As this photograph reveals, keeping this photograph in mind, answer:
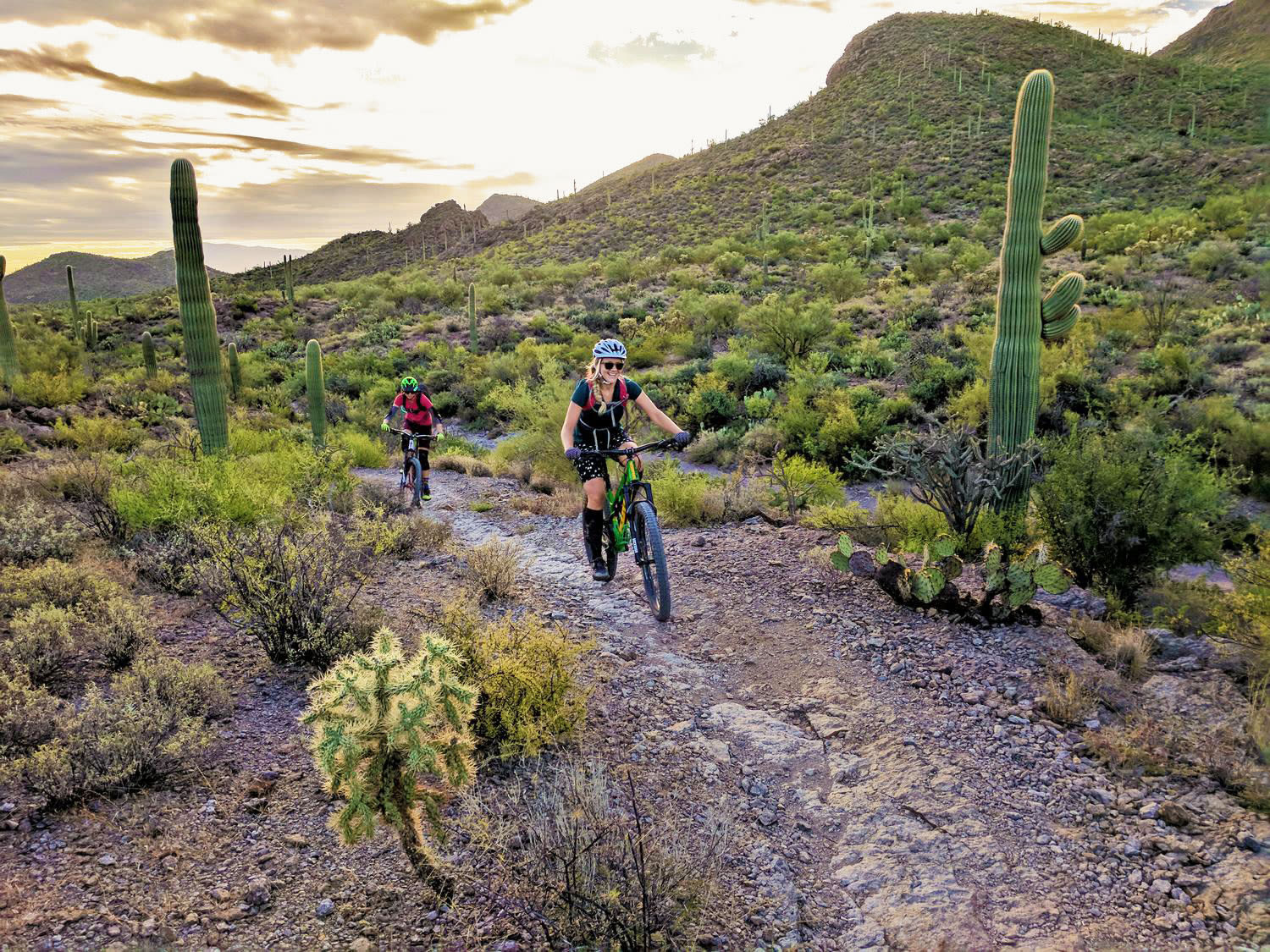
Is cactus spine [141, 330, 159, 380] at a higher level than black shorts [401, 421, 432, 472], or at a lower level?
higher

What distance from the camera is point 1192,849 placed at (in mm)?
3629

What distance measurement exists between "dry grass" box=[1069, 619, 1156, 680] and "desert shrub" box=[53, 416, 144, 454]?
1651cm

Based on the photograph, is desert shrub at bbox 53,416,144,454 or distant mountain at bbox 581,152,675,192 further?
distant mountain at bbox 581,152,675,192

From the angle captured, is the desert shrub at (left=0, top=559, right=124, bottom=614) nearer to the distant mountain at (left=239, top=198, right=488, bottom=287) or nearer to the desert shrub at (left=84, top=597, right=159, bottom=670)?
the desert shrub at (left=84, top=597, right=159, bottom=670)

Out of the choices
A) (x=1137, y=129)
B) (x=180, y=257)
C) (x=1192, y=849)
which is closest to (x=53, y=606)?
(x=1192, y=849)

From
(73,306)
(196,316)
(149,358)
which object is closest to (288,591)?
(196,316)

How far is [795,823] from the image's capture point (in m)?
4.04

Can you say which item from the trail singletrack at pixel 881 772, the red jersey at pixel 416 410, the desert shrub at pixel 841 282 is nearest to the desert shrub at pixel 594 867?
the trail singletrack at pixel 881 772

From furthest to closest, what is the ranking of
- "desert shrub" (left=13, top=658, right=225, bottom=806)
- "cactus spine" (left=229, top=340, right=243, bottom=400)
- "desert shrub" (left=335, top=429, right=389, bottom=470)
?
"cactus spine" (left=229, top=340, right=243, bottom=400) < "desert shrub" (left=335, top=429, right=389, bottom=470) < "desert shrub" (left=13, top=658, right=225, bottom=806)

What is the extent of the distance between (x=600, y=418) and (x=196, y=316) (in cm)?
848

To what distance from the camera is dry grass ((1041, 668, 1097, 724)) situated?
480 centimetres

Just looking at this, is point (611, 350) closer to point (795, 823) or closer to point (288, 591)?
point (288, 591)

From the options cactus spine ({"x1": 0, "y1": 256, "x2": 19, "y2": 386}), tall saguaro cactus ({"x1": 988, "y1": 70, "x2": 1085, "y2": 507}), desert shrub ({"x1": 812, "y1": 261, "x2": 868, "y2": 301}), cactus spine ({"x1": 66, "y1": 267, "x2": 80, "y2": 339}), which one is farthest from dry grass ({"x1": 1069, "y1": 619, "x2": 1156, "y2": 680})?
cactus spine ({"x1": 66, "y1": 267, "x2": 80, "y2": 339})

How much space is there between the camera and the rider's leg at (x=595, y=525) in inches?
259
